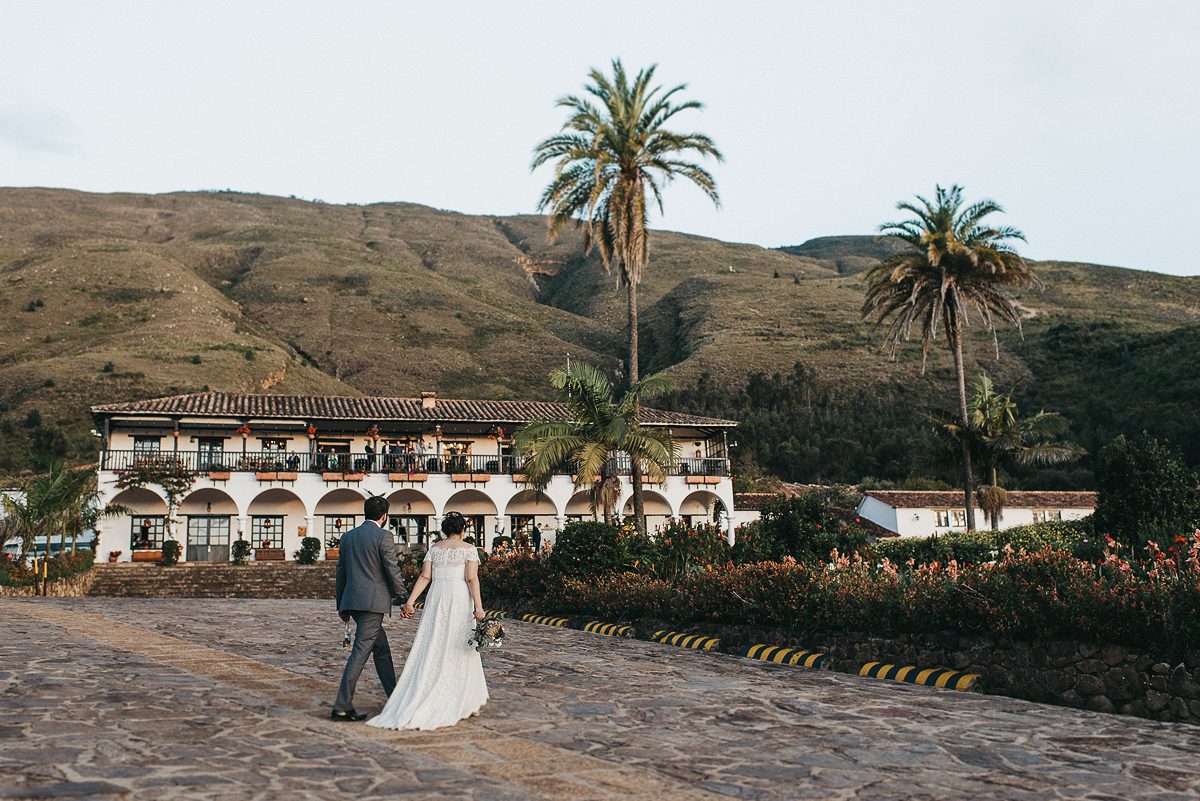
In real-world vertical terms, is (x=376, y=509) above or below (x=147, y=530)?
above

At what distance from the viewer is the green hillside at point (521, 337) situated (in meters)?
64.9

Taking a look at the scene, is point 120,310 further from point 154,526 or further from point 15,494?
point 154,526

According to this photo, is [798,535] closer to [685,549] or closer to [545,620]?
[685,549]

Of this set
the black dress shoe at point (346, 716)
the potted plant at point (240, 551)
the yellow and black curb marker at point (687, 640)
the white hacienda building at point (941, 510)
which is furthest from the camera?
the white hacienda building at point (941, 510)

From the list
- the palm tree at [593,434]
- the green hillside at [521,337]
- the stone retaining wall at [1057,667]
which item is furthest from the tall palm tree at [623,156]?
the green hillside at [521,337]

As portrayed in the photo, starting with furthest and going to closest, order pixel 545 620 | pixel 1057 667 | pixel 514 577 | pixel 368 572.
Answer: pixel 514 577 < pixel 545 620 < pixel 1057 667 < pixel 368 572

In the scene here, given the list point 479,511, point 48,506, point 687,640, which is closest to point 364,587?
point 687,640

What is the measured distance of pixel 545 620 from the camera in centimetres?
1914

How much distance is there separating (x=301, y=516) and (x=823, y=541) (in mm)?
29423

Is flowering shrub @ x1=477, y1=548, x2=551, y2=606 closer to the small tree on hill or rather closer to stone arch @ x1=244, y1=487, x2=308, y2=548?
the small tree on hill

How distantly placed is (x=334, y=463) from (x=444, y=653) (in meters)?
34.2

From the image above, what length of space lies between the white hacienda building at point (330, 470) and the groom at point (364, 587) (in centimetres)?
3090

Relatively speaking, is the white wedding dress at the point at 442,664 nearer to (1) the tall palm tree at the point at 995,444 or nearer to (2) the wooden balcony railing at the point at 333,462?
(1) the tall palm tree at the point at 995,444

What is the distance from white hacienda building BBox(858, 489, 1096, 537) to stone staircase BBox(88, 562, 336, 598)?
79.7 ft
